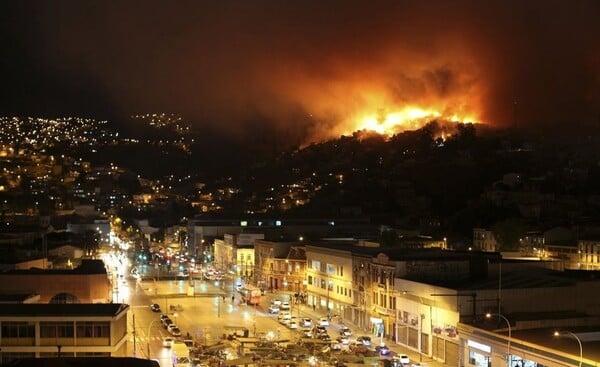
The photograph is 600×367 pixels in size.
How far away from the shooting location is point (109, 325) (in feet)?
105

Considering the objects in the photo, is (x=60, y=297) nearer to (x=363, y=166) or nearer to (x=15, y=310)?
(x=15, y=310)

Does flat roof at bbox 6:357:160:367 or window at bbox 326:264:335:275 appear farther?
window at bbox 326:264:335:275

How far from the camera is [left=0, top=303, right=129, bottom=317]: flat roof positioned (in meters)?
31.9

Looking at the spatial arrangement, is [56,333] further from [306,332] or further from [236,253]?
[236,253]

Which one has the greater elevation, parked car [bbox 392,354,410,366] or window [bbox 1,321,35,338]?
window [bbox 1,321,35,338]

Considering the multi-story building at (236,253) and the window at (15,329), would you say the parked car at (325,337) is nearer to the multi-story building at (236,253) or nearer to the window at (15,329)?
the window at (15,329)

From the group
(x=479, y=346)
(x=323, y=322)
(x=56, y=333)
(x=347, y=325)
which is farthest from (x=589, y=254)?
(x=56, y=333)

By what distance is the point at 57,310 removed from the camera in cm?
3222

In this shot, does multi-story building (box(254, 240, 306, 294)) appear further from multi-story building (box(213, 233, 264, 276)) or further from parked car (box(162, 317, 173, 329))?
parked car (box(162, 317, 173, 329))

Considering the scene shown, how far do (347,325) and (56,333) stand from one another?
20.9 meters

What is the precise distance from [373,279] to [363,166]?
122 metres

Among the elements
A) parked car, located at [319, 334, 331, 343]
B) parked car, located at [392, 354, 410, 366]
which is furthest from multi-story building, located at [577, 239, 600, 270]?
parked car, located at [392, 354, 410, 366]

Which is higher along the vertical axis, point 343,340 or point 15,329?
point 15,329

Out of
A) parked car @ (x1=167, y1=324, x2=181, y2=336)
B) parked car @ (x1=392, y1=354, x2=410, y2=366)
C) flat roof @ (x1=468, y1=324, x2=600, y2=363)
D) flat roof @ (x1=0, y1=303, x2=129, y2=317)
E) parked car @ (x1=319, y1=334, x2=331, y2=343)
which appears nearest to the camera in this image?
flat roof @ (x1=468, y1=324, x2=600, y2=363)
